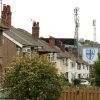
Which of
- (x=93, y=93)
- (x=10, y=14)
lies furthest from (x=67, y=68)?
(x=93, y=93)

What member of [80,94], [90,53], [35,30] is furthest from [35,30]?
[90,53]

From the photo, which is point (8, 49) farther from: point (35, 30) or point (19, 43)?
point (35, 30)

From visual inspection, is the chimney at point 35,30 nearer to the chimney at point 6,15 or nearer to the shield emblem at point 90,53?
the chimney at point 6,15

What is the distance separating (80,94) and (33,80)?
5.05 meters

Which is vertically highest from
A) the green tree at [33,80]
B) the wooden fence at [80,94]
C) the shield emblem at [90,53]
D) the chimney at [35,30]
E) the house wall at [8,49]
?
the chimney at [35,30]

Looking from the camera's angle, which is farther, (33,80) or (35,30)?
(35,30)

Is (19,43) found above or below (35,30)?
below

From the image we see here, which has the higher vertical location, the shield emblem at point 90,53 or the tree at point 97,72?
the shield emblem at point 90,53

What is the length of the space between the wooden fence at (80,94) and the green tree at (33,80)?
11.1 ft

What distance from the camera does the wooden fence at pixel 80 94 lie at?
27.4 m

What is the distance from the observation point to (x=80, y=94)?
27484 mm

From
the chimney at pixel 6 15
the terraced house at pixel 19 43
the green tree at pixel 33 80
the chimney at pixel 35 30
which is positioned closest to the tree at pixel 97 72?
the terraced house at pixel 19 43

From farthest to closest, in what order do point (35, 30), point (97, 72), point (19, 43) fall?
1. point (35, 30)
2. point (19, 43)
3. point (97, 72)

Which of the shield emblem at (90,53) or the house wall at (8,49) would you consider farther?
the house wall at (8,49)
